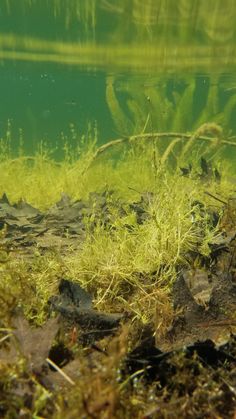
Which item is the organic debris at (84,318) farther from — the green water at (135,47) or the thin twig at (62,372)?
the green water at (135,47)

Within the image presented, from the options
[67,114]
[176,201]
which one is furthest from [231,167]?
[67,114]

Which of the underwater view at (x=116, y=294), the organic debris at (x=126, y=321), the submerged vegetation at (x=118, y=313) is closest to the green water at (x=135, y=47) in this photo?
the underwater view at (x=116, y=294)

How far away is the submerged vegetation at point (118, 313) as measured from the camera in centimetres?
156

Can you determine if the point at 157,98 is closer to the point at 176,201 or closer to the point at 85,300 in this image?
the point at 176,201

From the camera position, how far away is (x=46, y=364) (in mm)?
1762

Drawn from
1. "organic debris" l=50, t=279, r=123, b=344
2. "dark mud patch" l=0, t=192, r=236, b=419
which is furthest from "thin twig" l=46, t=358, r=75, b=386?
"organic debris" l=50, t=279, r=123, b=344

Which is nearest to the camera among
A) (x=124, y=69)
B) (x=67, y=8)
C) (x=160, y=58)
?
(x=67, y=8)

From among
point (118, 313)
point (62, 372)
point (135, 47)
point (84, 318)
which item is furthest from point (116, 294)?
point (135, 47)

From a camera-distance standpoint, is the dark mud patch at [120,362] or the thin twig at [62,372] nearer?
the dark mud patch at [120,362]

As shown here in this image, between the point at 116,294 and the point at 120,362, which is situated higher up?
the point at 120,362

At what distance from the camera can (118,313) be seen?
2699 mm

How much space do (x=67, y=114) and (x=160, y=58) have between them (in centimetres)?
6791

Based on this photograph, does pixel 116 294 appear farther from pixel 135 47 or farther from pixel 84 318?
pixel 135 47

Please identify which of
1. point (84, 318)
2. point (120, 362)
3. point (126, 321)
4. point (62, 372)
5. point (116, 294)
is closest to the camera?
point (120, 362)
